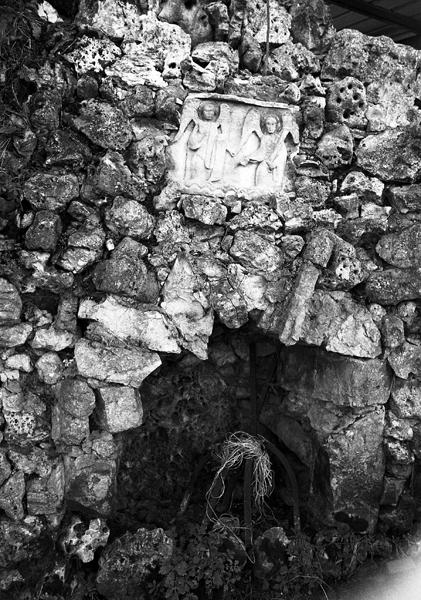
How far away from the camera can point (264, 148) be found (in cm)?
308

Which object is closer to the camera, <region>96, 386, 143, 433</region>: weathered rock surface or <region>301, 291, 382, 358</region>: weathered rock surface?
<region>96, 386, 143, 433</region>: weathered rock surface

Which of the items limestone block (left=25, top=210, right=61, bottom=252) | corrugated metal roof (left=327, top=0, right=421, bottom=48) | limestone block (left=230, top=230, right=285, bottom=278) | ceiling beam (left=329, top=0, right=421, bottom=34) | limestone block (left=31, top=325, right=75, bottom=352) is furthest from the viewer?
corrugated metal roof (left=327, top=0, right=421, bottom=48)

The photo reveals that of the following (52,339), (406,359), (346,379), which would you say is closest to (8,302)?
(52,339)

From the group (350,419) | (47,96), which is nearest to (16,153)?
(47,96)

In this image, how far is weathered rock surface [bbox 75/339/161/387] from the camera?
2.88 meters

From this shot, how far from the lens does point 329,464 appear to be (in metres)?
3.38

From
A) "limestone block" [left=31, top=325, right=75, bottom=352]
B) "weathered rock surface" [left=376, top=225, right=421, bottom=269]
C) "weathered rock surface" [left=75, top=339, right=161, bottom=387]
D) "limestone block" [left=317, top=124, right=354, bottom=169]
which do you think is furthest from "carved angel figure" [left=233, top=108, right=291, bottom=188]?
"limestone block" [left=31, top=325, right=75, bottom=352]

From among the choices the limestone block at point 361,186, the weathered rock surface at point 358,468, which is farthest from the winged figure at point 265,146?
the weathered rock surface at point 358,468

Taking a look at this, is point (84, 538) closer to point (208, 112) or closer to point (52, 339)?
point (52, 339)

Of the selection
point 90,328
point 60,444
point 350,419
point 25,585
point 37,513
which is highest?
point 90,328

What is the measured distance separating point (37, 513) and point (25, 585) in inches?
13.8

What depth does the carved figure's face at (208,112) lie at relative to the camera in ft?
9.64

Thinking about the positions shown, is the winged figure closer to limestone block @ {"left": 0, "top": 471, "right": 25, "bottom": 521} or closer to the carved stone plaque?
the carved stone plaque

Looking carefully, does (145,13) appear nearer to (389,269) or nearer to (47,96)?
(47,96)
